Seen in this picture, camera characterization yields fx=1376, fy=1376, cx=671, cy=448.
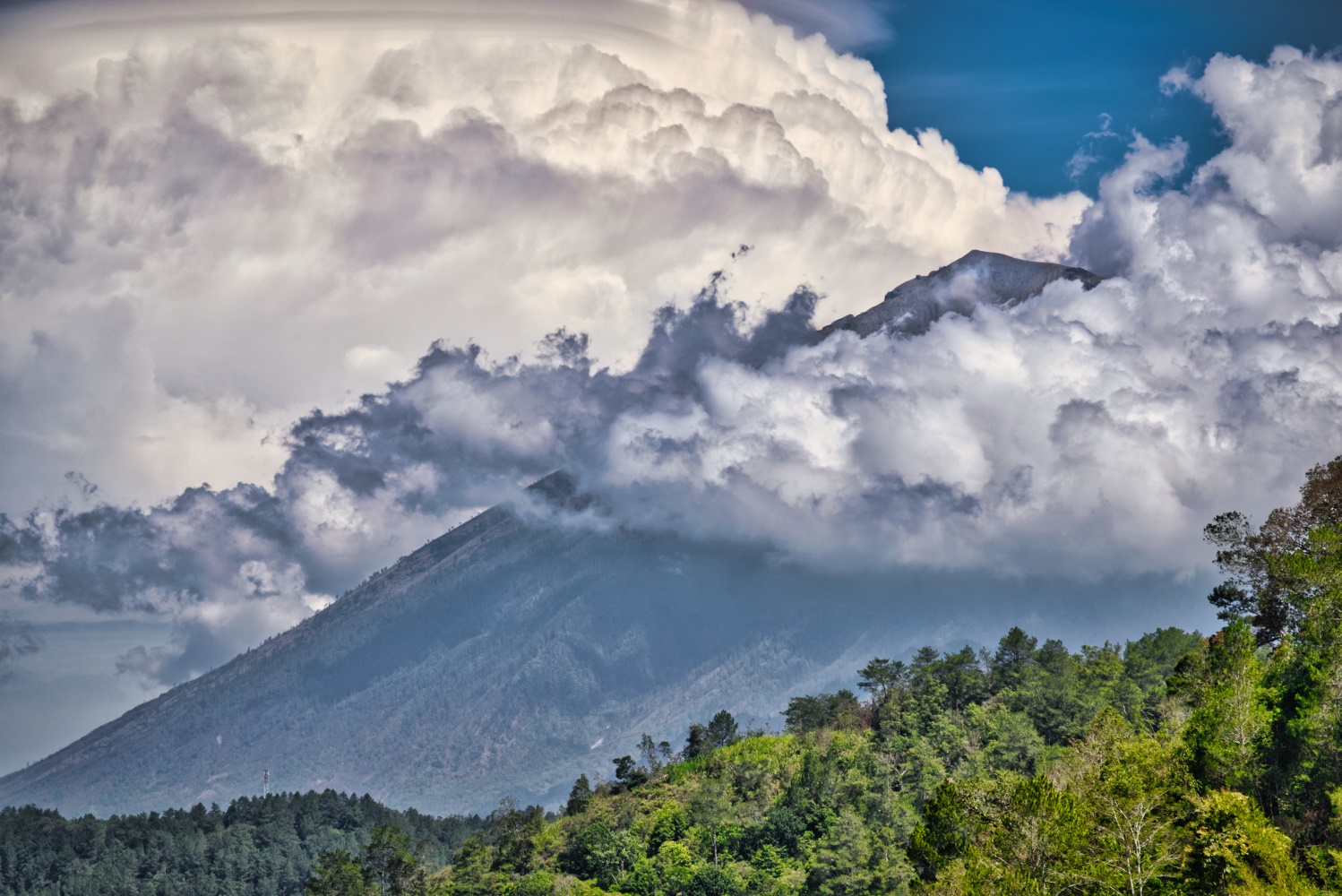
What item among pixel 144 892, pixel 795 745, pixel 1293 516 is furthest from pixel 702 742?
pixel 1293 516

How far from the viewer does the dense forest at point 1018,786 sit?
54688 mm

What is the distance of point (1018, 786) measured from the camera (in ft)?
184

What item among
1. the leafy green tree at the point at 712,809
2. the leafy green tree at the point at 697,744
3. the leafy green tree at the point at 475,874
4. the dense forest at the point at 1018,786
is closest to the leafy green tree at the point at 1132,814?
the dense forest at the point at 1018,786

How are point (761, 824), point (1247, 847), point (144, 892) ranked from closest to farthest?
1. point (1247, 847)
2. point (761, 824)
3. point (144, 892)

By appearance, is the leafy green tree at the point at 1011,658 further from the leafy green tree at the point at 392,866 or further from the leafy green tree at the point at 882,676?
the leafy green tree at the point at 392,866

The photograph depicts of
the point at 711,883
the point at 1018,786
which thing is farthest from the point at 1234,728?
the point at 711,883

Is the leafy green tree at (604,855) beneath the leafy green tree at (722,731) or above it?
beneath

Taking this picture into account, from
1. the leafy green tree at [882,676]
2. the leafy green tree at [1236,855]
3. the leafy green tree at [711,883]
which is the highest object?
the leafy green tree at [882,676]

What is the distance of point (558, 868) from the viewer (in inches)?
5074

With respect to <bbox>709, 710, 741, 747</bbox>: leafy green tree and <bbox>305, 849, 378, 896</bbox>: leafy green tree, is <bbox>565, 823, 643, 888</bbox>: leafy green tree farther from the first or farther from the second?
<bbox>709, 710, 741, 747</bbox>: leafy green tree

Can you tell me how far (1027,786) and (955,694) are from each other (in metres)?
87.3

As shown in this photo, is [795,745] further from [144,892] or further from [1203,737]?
[144,892]

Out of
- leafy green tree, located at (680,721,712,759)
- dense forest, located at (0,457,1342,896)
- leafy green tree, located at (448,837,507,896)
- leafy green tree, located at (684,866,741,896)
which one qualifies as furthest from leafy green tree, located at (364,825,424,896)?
leafy green tree, located at (680,721,712,759)

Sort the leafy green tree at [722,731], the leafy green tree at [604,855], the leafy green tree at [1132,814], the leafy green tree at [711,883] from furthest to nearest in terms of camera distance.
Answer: the leafy green tree at [722,731], the leafy green tree at [604,855], the leafy green tree at [711,883], the leafy green tree at [1132,814]
